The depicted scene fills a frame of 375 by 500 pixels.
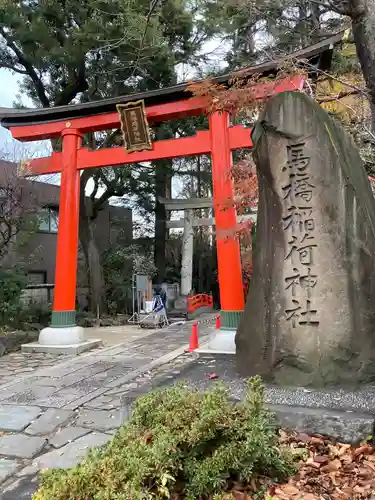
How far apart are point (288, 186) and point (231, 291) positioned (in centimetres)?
425

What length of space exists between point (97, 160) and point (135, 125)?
1251 millimetres

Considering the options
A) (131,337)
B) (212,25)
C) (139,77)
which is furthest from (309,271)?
(139,77)

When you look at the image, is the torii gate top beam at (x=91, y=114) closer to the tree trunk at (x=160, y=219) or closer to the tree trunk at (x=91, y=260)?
the tree trunk at (x=91, y=260)

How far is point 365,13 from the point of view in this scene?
2.94 metres

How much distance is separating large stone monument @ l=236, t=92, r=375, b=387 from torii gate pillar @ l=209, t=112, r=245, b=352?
350 centimetres

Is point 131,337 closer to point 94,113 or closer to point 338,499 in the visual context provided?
point 94,113

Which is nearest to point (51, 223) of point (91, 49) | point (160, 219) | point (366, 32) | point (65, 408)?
point (160, 219)

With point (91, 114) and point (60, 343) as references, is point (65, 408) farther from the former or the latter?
point (91, 114)

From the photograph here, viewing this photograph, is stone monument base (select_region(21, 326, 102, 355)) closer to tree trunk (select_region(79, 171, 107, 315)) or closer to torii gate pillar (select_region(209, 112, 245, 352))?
torii gate pillar (select_region(209, 112, 245, 352))

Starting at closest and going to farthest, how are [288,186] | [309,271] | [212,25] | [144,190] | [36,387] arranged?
[309,271] → [288,186] → [36,387] → [212,25] → [144,190]

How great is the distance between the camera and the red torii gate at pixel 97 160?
27.4 ft

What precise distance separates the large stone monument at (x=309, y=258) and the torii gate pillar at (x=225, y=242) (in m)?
3.50

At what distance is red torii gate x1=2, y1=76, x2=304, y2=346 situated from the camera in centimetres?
835

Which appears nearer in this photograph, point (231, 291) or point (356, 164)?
point (356, 164)
